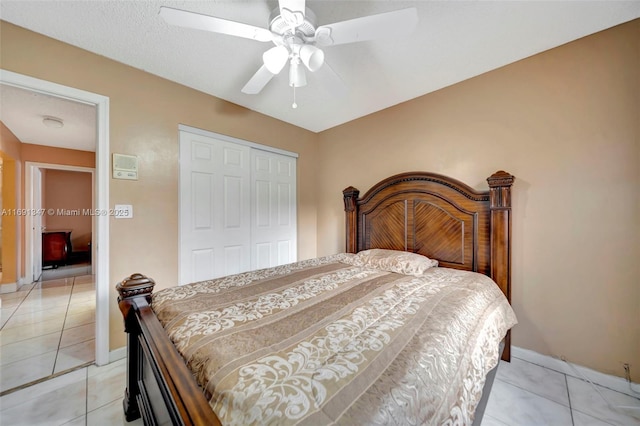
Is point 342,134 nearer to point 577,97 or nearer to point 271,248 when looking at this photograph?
point 271,248

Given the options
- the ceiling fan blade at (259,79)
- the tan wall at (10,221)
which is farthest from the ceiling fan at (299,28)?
the tan wall at (10,221)

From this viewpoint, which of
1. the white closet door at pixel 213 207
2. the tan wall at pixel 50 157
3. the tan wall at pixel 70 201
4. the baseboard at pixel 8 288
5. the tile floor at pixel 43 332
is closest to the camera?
the tile floor at pixel 43 332

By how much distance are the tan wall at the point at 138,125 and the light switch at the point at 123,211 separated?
4 centimetres

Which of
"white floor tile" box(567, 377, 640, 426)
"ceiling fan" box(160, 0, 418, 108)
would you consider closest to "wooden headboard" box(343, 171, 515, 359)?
"white floor tile" box(567, 377, 640, 426)

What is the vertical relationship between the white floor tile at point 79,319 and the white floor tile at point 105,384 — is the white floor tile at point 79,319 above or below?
above

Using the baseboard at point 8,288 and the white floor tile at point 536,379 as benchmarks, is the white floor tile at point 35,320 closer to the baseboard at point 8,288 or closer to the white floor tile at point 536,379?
the baseboard at point 8,288

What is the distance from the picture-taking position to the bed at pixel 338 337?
634 millimetres

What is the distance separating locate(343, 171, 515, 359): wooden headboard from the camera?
1.95 metres

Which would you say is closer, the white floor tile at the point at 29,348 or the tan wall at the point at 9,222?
the white floor tile at the point at 29,348

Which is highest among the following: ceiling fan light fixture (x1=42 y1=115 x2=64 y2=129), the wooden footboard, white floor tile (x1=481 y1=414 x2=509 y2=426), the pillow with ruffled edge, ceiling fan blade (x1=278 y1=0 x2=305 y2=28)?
ceiling fan light fixture (x1=42 y1=115 x2=64 y2=129)

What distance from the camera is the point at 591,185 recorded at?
5.64ft

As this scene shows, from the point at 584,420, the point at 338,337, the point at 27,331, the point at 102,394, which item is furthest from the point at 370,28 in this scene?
the point at 27,331

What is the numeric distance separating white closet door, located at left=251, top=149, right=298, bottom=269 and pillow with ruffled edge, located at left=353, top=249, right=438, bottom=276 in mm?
1294

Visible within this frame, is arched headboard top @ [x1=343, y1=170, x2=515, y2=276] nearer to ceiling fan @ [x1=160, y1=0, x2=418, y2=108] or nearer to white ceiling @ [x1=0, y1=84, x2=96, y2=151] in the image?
ceiling fan @ [x1=160, y1=0, x2=418, y2=108]
